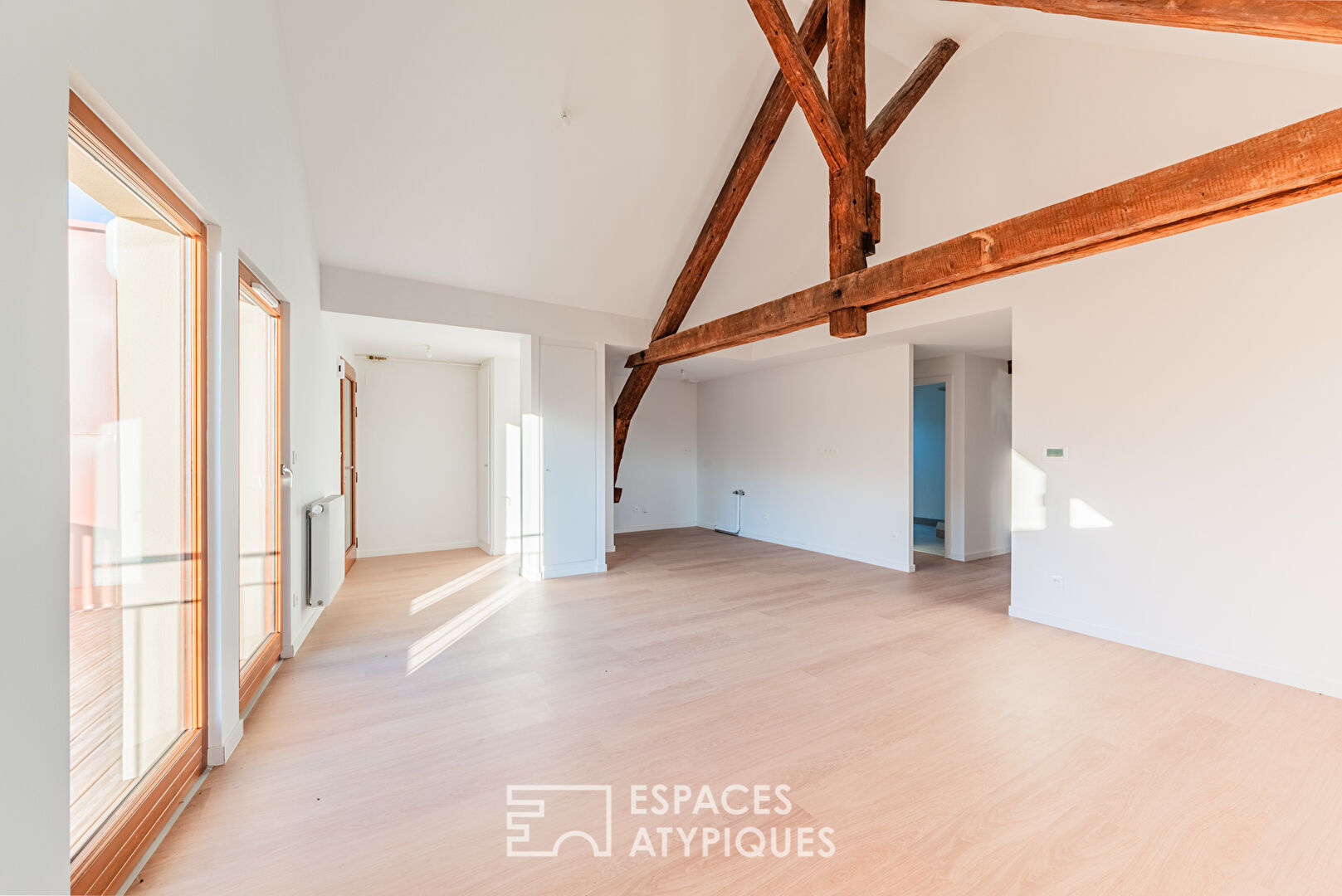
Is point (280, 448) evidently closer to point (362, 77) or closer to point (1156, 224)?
point (362, 77)

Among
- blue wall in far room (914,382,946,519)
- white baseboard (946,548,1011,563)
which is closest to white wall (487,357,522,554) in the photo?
white baseboard (946,548,1011,563)

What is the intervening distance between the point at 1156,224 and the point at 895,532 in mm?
4132

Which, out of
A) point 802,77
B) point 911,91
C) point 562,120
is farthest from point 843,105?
point 562,120

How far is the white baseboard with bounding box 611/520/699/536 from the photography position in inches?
340

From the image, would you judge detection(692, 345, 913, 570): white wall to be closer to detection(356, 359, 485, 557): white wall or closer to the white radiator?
detection(356, 359, 485, 557): white wall

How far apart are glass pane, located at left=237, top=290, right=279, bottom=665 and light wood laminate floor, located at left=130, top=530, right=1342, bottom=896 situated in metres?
0.44

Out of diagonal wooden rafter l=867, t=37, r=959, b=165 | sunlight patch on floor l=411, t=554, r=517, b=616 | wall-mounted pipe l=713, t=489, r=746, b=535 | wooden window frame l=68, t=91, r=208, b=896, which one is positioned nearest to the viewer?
wooden window frame l=68, t=91, r=208, b=896

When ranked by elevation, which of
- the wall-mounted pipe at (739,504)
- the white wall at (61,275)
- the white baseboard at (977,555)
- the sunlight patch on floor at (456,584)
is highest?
the white wall at (61,275)

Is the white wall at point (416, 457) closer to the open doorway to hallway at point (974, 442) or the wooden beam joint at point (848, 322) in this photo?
the wooden beam joint at point (848, 322)

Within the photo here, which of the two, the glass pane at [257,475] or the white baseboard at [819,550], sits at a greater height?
the glass pane at [257,475]

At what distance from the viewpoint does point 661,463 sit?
902 cm

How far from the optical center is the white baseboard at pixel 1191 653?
3008 millimetres

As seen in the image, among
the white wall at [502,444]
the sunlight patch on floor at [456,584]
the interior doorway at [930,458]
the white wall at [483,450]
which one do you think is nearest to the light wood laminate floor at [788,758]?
the sunlight patch on floor at [456,584]

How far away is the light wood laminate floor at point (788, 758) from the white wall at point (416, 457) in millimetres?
2639
